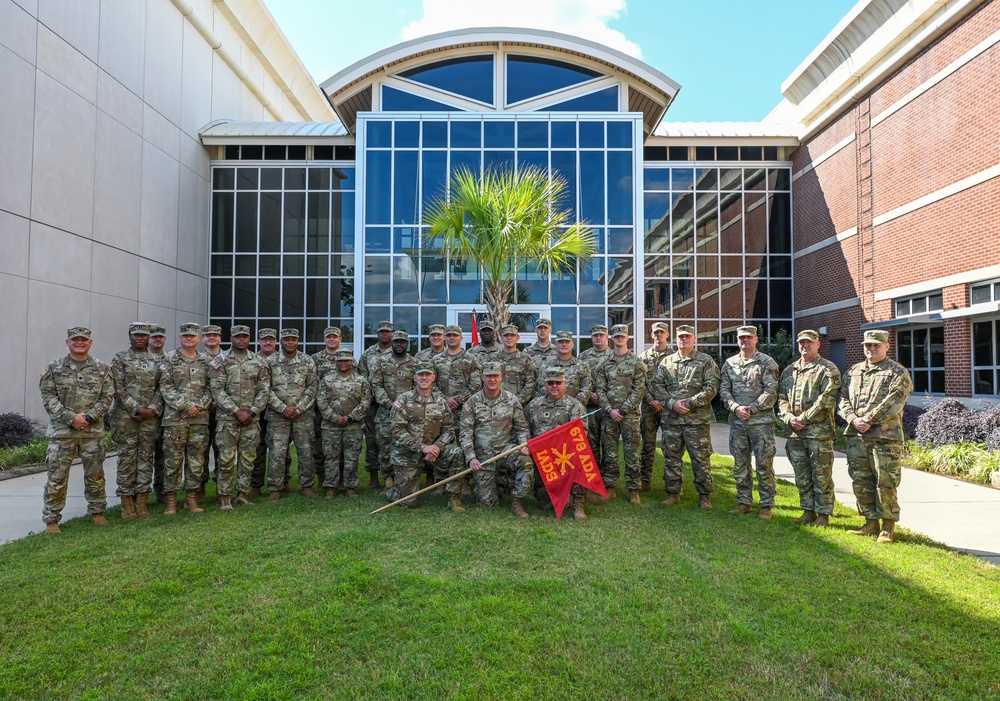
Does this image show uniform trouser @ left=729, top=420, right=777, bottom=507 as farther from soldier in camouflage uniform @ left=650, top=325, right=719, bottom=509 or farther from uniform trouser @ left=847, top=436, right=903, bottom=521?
A: uniform trouser @ left=847, top=436, right=903, bottom=521

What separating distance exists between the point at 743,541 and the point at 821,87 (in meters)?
16.9

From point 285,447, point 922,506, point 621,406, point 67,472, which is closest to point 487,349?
point 621,406

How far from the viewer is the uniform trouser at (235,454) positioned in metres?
6.61

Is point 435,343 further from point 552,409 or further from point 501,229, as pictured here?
point 501,229

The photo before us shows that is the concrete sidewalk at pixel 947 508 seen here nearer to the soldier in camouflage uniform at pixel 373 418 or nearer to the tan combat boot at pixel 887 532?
the tan combat boot at pixel 887 532

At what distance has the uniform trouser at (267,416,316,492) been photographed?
7.07m

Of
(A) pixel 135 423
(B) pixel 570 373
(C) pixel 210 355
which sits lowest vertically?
(A) pixel 135 423

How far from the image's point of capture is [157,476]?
6816 millimetres

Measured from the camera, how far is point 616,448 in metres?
7.29

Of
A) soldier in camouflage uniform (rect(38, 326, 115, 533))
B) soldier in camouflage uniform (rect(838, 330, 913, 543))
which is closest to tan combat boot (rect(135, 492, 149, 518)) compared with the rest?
soldier in camouflage uniform (rect(38, 326, 115, 533))

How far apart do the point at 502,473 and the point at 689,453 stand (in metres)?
2.30

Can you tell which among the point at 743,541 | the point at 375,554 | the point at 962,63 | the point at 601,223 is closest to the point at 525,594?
the point at 375,554

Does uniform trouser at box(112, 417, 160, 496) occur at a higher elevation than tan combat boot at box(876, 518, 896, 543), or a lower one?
higher

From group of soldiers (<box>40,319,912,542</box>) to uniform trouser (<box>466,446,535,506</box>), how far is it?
2 cm
